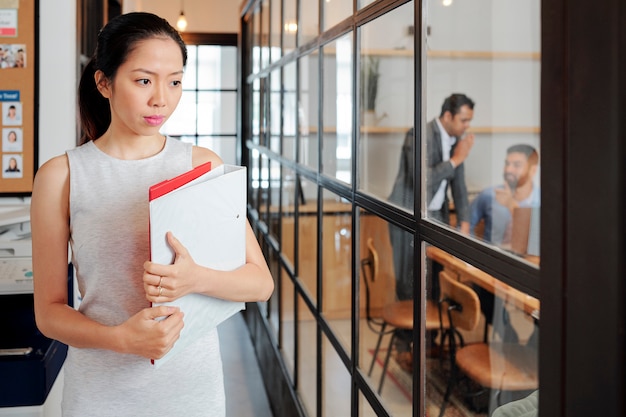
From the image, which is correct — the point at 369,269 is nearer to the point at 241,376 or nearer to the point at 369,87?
the point at 369,87

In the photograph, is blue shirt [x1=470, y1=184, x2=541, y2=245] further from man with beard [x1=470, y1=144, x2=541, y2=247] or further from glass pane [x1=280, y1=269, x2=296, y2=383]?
glass pane [x1=280, y1=269, x2=296, y2=383]

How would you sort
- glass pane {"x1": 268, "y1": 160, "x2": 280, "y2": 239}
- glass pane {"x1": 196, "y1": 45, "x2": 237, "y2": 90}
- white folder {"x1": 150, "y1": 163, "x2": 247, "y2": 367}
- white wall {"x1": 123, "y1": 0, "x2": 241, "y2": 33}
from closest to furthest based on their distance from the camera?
1. white folder {"x1": 150, "y1": 163, "x2": 247, "y2": 367}
2. glass pane {"x1": 268, "y1": 160, "x2": 280, "y2": 239}
3. white wall {"x1": 123, "y1": 0, "x2": 241, "y2": 33}
4. glass pane {"x1": 196, "y1": 45, "x2": 237, "y2": 90}

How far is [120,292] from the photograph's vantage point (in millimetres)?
1080

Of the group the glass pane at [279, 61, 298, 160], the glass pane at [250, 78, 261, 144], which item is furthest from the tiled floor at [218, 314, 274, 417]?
the glass pane at [250, 78, 261, 144]

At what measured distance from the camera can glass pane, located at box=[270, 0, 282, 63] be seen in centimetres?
337

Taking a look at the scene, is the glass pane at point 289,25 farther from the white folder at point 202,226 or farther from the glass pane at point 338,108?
the white folder at point 202,226

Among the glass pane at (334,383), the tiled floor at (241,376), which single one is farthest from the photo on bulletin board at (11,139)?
the tiled floor at (241,376)

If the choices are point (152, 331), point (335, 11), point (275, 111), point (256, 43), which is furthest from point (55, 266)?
point (256, 43)

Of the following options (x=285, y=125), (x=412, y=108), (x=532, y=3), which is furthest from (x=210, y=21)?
(x=532, y=3)

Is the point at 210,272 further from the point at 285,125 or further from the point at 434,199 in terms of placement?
the point at 285,125

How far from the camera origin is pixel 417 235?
1.25m

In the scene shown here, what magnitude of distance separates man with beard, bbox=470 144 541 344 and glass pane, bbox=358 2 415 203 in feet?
1.07

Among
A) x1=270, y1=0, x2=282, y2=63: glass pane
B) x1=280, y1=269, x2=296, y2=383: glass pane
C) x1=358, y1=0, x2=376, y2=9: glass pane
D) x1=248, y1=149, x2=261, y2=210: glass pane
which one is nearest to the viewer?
x1=358, y1=0, x2=376, y2=9: glass pane

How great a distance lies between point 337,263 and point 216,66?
4733mm
